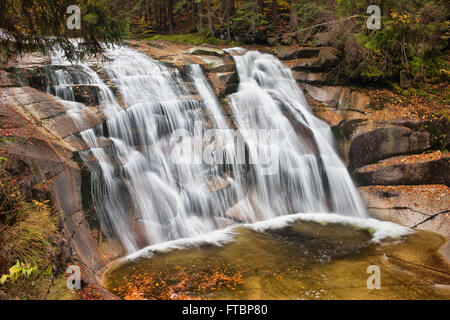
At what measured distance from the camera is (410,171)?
32.3 ft

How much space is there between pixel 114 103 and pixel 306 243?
23.4ft

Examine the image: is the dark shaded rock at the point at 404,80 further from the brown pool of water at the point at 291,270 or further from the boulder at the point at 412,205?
the brown pool of water at the point at 291,270

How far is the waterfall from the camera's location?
8281 millimetres

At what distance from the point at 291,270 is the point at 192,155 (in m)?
4.87

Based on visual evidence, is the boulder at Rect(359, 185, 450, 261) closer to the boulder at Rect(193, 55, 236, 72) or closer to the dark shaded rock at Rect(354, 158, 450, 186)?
the dark shaded rock at Rect(354, 158, 450, 186)

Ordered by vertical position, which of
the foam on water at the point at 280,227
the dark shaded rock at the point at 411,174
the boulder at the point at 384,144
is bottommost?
the foam on water at the point at 280,227

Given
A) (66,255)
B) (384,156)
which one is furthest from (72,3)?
(384,156)

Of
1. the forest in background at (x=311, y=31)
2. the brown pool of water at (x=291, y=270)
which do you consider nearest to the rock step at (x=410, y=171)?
the brown pool of water at (x=291, y=270)

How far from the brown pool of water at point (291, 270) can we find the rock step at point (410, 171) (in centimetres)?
203

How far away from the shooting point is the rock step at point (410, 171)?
9.63m

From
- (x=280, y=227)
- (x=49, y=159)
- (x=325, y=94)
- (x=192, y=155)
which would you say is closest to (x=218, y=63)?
(x=325, y=94)

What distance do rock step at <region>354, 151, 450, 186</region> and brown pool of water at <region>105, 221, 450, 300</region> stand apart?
6.66ft

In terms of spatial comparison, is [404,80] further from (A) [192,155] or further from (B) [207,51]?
(A) [192,155]
